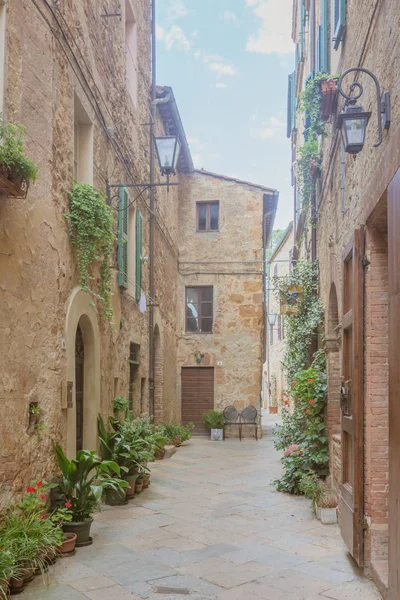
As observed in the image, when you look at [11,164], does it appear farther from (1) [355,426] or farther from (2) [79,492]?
(1) [355,426]

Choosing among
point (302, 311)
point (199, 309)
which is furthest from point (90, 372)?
point (199, 309)

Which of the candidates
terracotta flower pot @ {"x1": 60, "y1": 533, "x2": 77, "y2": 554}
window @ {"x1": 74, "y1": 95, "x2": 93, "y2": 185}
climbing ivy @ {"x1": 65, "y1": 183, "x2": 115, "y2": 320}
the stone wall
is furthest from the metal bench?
terracotta flower pot @ {"x1": 60, "y1": 533, "x2": 77, "y2": 554}

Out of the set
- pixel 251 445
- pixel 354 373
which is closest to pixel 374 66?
pixel 354 373

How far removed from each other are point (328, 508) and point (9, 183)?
14.6ft

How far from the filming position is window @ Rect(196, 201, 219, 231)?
17.9 metres

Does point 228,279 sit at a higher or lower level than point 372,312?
higher

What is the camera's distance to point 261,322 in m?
17.4

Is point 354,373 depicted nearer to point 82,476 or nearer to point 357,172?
point 357,172

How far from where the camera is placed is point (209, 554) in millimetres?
Answer: 5145

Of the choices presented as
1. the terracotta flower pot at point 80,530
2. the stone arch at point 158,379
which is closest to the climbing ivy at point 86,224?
the terracotta flower pot at point 80,530

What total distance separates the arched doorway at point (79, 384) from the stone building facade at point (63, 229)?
0.04 ft

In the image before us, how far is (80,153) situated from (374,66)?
3905mm

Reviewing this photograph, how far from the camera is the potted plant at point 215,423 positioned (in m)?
15.9

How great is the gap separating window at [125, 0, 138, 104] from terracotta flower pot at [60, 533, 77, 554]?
7529mm
